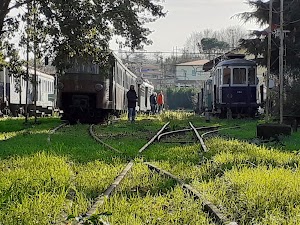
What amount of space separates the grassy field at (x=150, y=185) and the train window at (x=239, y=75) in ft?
59.1

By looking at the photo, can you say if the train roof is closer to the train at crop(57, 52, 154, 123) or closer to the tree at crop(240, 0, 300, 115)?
the tree at crop(240, 0, 300, 115)

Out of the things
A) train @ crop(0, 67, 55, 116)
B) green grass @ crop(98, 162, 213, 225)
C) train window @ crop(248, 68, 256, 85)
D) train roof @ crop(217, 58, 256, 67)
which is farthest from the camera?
train @ crop(0, 67, 55, 116)

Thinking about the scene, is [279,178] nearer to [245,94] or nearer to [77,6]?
[77,6]

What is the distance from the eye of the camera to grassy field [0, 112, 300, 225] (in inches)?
207

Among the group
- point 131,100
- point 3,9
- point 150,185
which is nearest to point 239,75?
point 131,100

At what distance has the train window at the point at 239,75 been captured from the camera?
2897 cm

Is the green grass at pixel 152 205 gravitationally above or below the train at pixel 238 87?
below

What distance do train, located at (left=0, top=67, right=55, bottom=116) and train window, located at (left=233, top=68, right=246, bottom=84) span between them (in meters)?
10.9

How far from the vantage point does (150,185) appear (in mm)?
7066

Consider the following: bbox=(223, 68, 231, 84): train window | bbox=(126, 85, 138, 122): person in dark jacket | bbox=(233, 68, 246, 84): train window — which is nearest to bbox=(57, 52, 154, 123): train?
bbox=(126, 85, 138, 122): person in dark jacket

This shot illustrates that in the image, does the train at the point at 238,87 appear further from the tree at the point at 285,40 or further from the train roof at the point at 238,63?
the tree at the point at 285,40

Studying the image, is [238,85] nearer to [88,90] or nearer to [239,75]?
[239,75]

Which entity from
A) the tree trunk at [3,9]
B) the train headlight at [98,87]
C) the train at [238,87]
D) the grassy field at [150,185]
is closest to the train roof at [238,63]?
the train at [238,87]

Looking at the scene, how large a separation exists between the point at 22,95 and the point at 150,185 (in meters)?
33.5
